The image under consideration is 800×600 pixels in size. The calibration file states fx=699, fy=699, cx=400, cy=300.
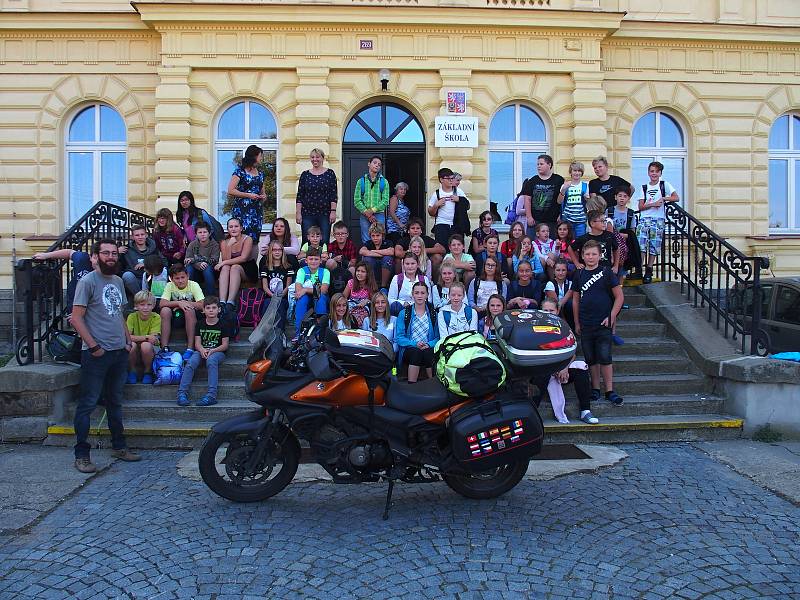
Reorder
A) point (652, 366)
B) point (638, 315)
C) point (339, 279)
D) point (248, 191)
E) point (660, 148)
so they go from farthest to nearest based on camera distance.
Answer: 1. point (660, 148)
2. point (248, 191)
3. point (638, 315)
4. point (339, 279)
5. point (652, 366)

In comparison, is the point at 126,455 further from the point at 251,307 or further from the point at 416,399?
the point at 416,399

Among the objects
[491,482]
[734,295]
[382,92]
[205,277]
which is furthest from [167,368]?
[382,92]

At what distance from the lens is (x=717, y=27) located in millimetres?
13578

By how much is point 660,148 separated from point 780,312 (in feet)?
18.1

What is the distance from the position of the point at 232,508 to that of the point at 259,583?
1.24 m

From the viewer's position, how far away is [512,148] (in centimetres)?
1345

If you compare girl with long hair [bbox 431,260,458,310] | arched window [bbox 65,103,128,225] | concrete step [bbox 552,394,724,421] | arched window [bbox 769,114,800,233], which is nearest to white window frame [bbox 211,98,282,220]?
arched window [bbox 65,103,128,225]

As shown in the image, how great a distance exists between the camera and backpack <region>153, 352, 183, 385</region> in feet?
25.0

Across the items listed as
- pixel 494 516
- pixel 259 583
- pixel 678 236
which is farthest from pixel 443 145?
pixel 259 583

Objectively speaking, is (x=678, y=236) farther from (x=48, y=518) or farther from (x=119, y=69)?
(x=119, y=69)

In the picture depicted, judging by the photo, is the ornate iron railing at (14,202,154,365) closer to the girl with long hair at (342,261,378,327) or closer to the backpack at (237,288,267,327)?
the backpack at (237,288,267,327)

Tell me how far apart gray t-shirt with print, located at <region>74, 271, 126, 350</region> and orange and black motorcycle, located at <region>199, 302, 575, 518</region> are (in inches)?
69.5

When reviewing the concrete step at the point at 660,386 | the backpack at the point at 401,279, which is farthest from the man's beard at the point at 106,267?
the concrete step at the point at 660,386

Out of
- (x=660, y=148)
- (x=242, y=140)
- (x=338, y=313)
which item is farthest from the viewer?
(x=660, y=148)
